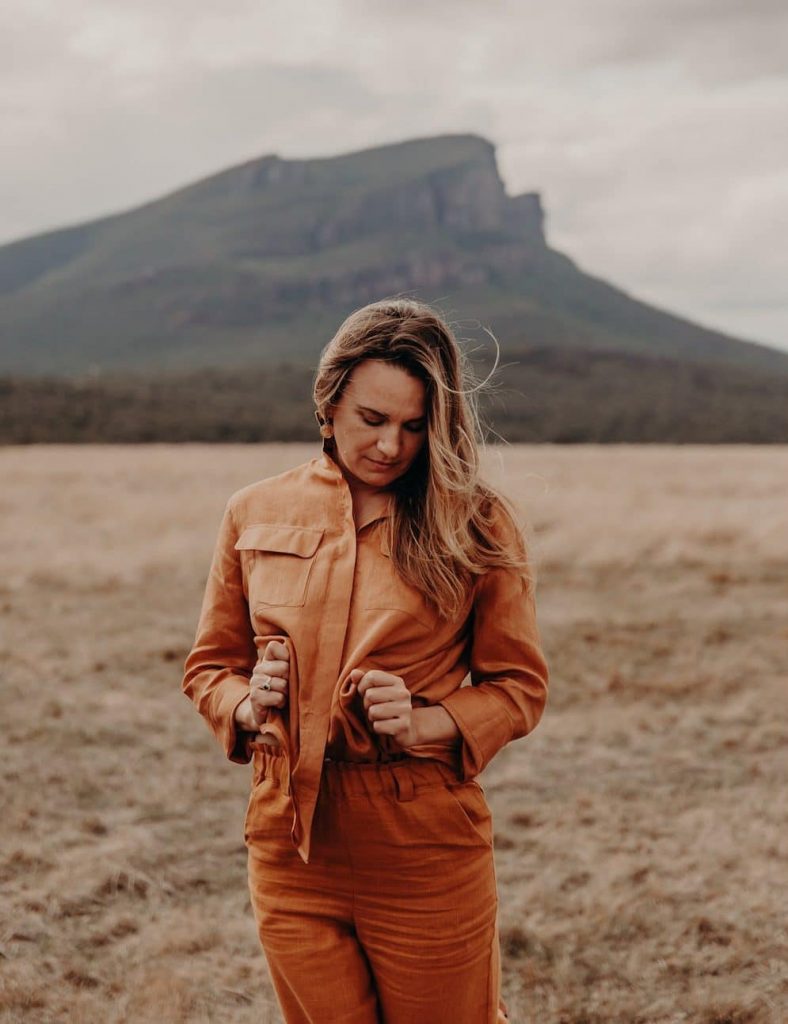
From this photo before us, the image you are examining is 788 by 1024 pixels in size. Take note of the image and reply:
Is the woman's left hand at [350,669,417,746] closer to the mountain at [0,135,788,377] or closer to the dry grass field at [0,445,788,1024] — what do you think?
the dry grass field at [0,445,788,1024]

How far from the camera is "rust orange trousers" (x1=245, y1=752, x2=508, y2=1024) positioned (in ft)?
7.29

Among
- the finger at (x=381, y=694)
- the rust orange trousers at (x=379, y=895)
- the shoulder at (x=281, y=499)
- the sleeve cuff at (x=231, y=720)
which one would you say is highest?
the shoulder at (x=281, y=499)

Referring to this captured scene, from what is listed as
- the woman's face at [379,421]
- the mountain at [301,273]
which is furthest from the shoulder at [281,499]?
the mountain at [301,273]

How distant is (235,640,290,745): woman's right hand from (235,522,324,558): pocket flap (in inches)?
8.7

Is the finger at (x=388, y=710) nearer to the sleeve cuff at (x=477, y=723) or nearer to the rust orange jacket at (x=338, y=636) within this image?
the rust orange jacket at (x=338, y=636)

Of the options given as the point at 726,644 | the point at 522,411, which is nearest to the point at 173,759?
the point at 726,644

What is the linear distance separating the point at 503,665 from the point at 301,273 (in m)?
152

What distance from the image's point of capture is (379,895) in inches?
88.0

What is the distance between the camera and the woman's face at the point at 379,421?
7.30ft

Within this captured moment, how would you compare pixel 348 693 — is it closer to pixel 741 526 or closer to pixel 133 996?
pixel 133 996

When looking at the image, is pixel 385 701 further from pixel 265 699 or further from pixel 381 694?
pixel 265 699

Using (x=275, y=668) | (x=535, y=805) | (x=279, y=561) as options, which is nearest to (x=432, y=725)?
(x=275, y=668)

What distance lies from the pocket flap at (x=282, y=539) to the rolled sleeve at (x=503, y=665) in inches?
15.4

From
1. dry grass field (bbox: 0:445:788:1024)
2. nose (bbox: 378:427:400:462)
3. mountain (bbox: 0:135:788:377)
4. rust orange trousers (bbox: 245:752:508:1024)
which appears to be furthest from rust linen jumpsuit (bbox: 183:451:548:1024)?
mountain (bbox: 0:135:788:377)
